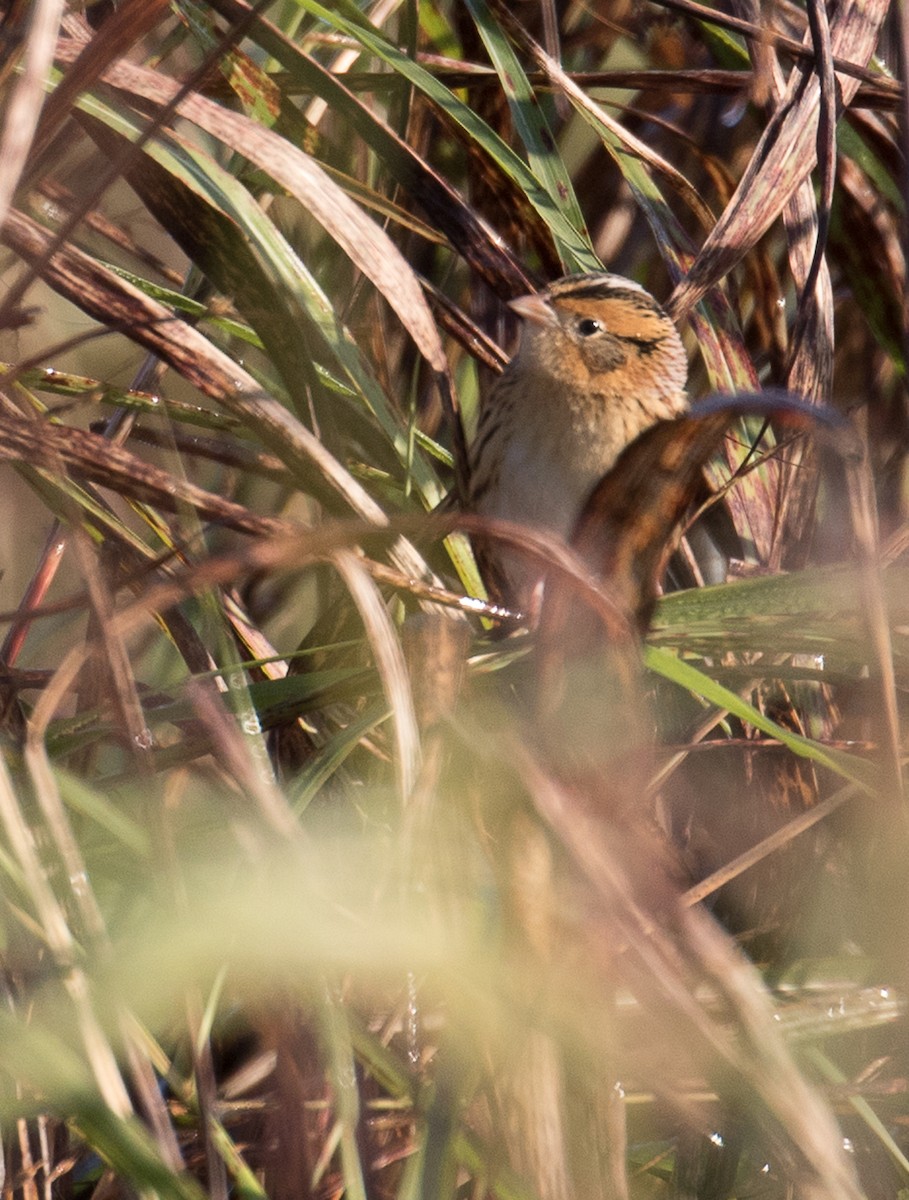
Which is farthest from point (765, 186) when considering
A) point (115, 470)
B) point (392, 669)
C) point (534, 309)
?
point (392, 669)

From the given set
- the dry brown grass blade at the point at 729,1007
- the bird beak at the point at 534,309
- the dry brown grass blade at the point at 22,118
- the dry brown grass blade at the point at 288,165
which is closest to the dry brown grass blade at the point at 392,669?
the dry brown grass blade at the point at 729,1007

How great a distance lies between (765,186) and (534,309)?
47cm

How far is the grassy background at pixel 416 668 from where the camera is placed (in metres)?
1.05

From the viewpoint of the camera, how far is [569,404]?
2684 mm

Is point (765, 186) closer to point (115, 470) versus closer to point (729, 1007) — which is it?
point (115, 470)

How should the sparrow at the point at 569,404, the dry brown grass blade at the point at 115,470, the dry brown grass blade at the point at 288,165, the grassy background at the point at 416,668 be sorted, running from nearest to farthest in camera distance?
the grassy background at the point at 416,668 < the dry brown grass blade at the point at 115,470 < the dry brown grass blade at the point at 288,165 < the sparrow at the point at 569,404

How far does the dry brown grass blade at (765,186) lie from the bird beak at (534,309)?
0.28 metres

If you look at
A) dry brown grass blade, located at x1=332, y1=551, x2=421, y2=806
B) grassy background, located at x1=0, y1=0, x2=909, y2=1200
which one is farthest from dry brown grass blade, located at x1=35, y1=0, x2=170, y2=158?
dry brown grass blade, located at x1=332, y1=551, x2=421, y2=806

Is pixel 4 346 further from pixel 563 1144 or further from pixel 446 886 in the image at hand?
pixel 563 1144

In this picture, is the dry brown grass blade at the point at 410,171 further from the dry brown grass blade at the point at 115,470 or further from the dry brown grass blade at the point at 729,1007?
the dry brown grass blade at the point at 729,1007

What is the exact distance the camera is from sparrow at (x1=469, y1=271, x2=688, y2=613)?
256 cm

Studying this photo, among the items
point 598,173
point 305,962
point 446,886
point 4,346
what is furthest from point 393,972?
point 598,173

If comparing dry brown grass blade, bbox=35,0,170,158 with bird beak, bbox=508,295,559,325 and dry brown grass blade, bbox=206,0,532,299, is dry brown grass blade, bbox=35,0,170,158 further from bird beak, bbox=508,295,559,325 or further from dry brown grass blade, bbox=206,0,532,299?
bird beak, bbox=508,295,559,325

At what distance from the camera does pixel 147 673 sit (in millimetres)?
2244
